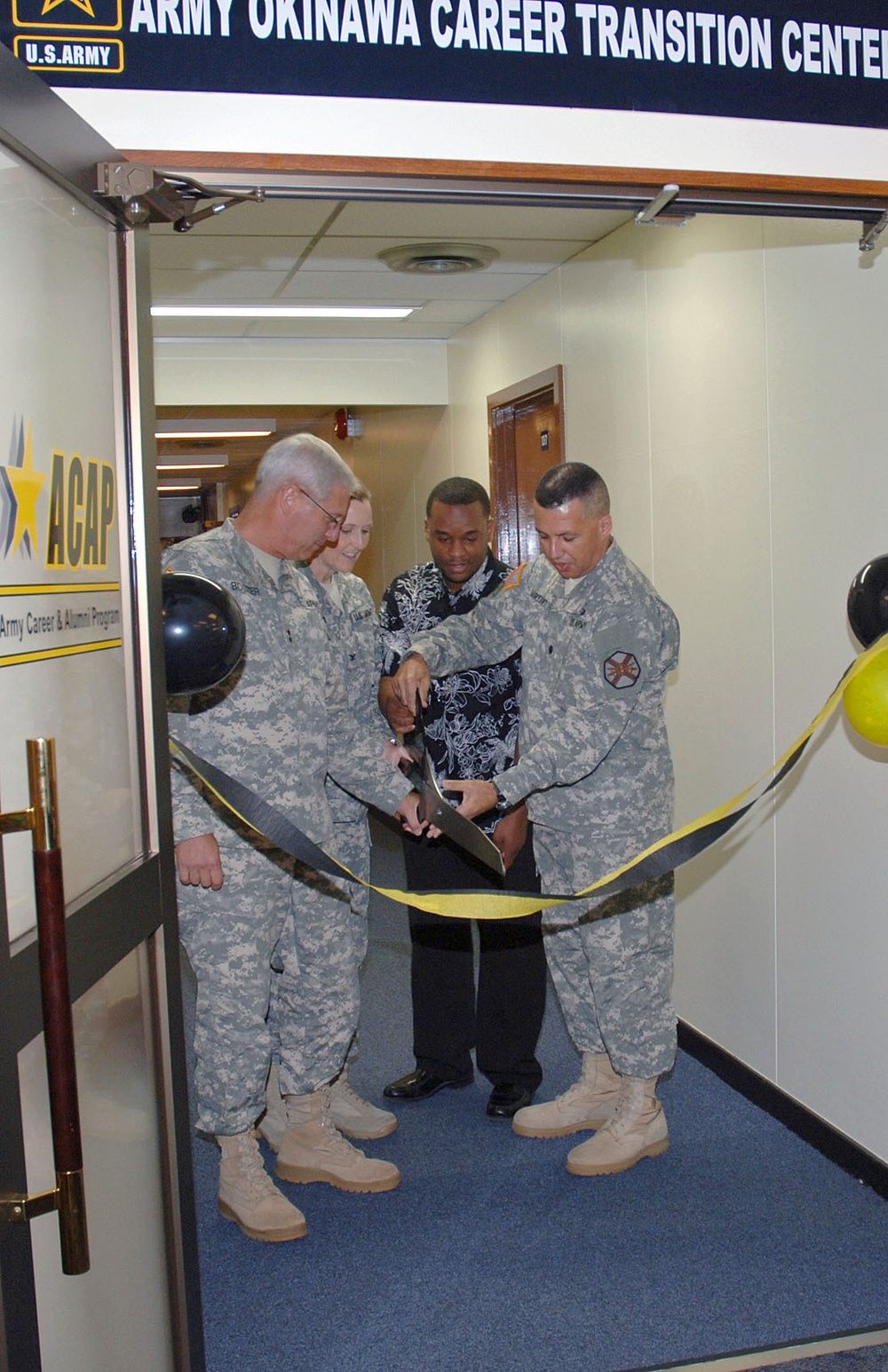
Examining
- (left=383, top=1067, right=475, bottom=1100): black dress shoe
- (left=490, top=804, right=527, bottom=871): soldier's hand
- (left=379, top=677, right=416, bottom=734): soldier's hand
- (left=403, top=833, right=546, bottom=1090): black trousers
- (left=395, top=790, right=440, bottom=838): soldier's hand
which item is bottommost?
(left=383, top=1067, right=475, bottom=1100): black dress shoe

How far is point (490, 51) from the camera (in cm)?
178

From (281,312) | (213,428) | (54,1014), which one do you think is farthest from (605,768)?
(213,428)

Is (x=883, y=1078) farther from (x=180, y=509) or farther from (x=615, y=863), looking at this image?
(x=180, y=509)

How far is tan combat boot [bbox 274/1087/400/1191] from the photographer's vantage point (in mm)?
2863

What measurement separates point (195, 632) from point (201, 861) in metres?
0.77

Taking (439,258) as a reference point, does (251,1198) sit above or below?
below

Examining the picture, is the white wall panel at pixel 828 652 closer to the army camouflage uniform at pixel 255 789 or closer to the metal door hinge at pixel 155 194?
the army camouflage uniform at pixel 255 789

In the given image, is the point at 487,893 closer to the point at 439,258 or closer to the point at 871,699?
the point at 871,699

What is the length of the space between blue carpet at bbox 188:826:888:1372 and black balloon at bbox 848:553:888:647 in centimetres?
131

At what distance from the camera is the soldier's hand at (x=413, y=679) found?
301 centimetres

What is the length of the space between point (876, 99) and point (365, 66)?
0.85 metres

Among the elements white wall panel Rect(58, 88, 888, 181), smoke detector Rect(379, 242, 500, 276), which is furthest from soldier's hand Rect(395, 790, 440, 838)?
smoke detector Rect(379, 242, 500, 276)

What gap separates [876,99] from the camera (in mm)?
1961

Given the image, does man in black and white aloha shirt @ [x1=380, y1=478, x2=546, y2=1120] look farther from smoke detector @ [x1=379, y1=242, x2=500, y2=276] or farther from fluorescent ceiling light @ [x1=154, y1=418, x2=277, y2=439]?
fluorescent ceiling light @ [x1=154, y1=418, x2=277, y2=439]
